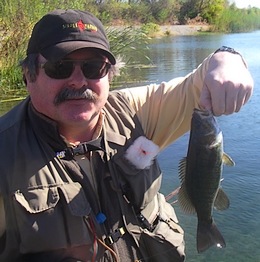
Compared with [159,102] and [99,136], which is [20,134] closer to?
[99,136]

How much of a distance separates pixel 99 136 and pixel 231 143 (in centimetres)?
456

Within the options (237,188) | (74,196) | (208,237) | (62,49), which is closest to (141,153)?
(74,196)

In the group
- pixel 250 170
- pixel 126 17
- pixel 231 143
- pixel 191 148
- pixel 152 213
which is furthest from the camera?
pixel 126 17

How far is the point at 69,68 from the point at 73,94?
5.8 inches

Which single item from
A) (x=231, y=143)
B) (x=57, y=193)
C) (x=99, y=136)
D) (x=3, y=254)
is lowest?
(x=231, y=143)

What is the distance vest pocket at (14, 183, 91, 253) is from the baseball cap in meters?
0.72

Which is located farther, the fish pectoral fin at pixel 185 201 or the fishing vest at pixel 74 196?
the fish pectoral fin at pixel 185 201

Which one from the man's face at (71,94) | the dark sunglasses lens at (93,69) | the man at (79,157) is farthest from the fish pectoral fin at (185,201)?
the dark sunglasses lens at (93,69)

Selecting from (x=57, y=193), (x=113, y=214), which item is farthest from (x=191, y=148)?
(x=57, y=193)

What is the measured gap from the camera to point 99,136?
2.72 m

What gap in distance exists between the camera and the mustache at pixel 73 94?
2.50m

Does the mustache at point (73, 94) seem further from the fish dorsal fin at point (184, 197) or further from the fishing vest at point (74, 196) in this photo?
the fish dorsal fin at point (184, 197)

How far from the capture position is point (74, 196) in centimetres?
245

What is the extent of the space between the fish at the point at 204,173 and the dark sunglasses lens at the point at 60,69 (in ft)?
2.36
